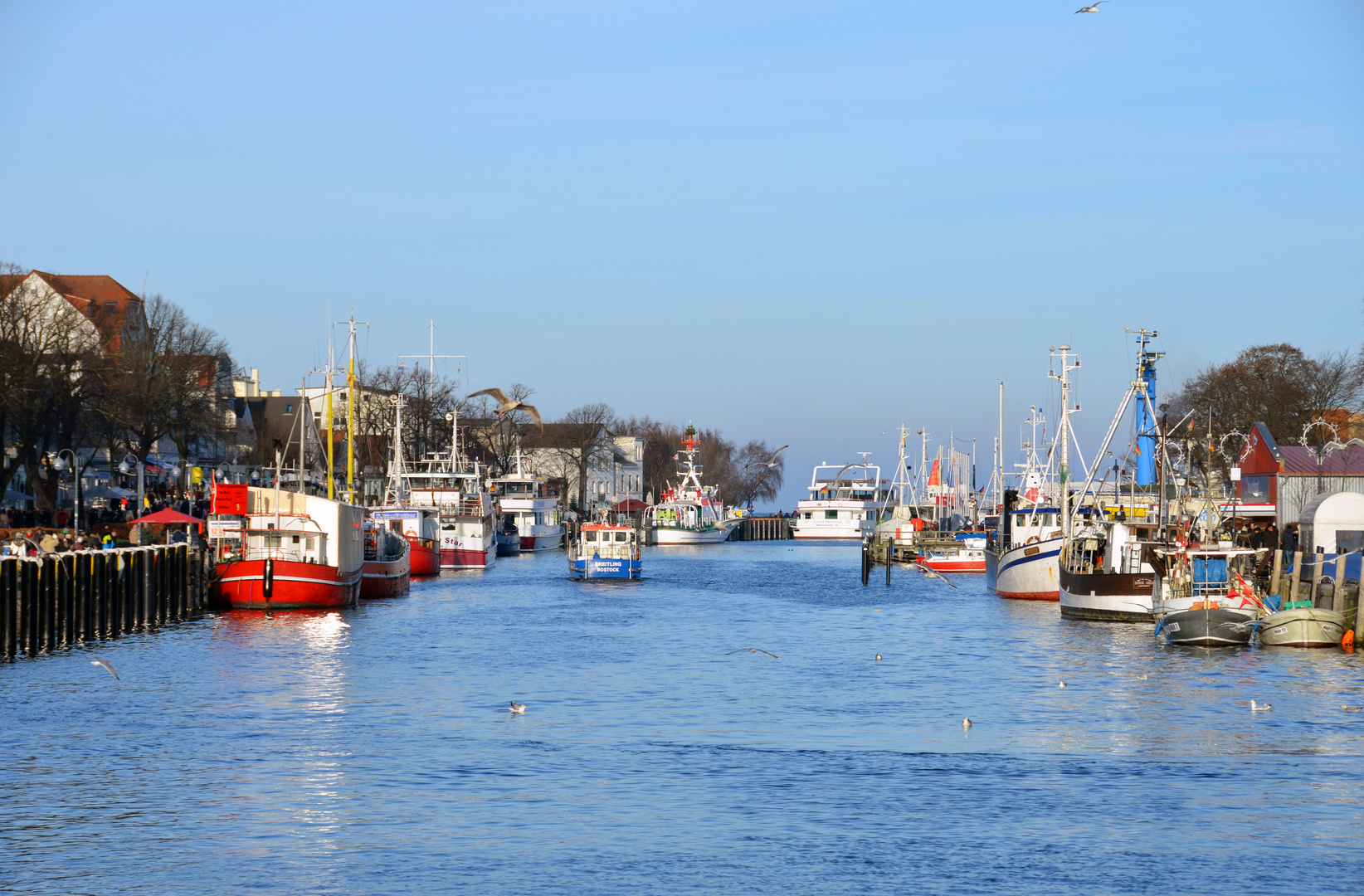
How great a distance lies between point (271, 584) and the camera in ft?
186

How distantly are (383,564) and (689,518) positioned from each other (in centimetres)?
9157

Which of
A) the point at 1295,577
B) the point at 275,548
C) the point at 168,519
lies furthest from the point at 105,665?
the point at 1295,577

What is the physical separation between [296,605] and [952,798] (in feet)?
126

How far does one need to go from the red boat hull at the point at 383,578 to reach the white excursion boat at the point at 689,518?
8169 cm

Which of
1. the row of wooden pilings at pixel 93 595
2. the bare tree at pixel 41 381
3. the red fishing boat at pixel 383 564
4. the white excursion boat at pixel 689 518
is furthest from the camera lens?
the white excursion boat at pixel 689 518

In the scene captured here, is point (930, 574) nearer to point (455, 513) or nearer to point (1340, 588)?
point (455, 513)

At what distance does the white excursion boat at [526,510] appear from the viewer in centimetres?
12425

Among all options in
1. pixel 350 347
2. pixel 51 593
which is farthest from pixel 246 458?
pixel 51 593

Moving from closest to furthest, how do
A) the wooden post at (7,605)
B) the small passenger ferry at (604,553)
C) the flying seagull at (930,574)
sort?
1. the wooden post at (7,605)
2. the small passenger ferry at (604,553)
3. the flying seagull at (930,574)

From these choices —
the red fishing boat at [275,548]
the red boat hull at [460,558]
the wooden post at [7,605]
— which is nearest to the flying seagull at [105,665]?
the wooden post at [7,605]

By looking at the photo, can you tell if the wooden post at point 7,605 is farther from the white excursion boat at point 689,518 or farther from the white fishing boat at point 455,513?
the white excursion boat at point 689,518

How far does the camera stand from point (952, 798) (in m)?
24.1

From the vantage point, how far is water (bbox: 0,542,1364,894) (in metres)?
19.9

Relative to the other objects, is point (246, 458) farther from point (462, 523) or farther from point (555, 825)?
point (555, 825)
